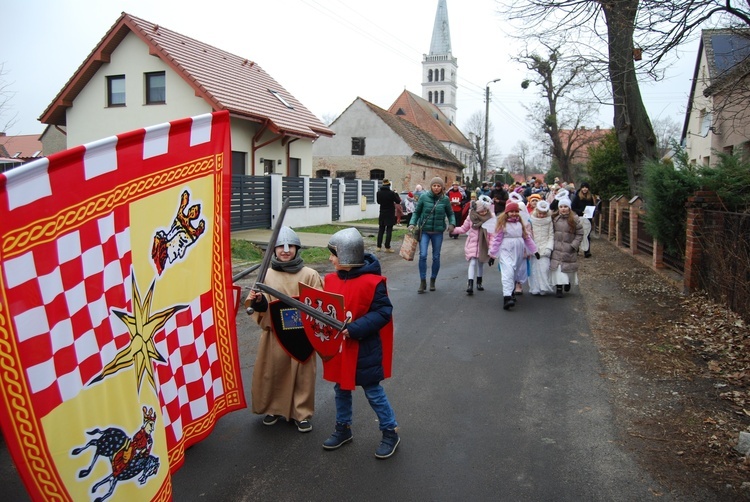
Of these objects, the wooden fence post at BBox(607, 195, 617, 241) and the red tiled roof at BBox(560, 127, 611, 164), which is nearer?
the wooden fence post at BBox(607, 195, 617, 241)

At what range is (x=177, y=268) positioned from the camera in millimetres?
2920

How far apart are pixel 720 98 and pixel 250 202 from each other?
1279 centimetres

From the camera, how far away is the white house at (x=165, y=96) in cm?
2053

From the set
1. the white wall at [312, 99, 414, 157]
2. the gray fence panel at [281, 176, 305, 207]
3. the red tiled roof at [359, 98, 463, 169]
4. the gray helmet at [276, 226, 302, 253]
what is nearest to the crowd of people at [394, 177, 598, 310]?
the gray helmet at [276, 226, 302, 253]

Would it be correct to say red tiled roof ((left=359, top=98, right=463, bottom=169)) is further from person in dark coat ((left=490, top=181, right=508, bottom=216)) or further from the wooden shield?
the wooden shield

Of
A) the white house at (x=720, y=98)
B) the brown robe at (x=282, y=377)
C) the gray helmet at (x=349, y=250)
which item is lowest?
the brown robe at (x=282, y=377)

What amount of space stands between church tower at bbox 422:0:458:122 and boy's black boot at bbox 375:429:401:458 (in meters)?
95.3

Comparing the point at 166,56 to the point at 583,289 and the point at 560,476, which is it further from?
the point at 560,476

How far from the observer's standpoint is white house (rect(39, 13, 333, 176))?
20531 mm

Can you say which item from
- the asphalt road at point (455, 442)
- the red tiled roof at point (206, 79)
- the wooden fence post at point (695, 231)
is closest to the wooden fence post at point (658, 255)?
the wooden fence post at point (695, 231)

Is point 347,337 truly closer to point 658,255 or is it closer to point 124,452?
point 124,452

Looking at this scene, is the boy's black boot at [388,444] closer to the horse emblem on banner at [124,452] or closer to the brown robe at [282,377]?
the brown robe at [282,377]

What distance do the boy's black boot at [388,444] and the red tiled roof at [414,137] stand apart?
130 ft

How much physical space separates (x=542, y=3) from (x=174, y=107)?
14228 mm
